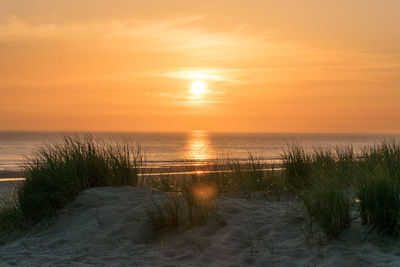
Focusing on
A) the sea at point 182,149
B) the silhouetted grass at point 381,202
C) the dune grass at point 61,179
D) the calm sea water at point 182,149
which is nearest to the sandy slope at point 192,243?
the silhouetted grass at point 381,202

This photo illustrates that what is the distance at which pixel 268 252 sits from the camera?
5348mm

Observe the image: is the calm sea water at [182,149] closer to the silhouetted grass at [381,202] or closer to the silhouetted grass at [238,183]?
the silhouetted grass at [238,183]


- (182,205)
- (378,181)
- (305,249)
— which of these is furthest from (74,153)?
(378,181)

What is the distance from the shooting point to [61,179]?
26.8 feet

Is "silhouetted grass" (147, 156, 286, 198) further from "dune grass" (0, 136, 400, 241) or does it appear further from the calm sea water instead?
the calm sea water

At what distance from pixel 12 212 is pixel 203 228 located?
13.0 feet

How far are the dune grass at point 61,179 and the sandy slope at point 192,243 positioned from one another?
18.2 inches

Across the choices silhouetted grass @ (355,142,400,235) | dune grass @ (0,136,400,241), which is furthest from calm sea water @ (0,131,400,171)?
silhouetted grass @ (355,142,400,235)

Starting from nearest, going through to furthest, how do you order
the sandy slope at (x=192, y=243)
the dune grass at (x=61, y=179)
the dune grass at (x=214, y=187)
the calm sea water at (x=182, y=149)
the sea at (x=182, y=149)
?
1. the sandy slope at (x=192, y=243)
2. the dune grass at (x=214, y=187)
3. the dune grass at (x=61, y=179)
4. the sea at (x=182, y=149)
5. the calm sea water at (x=182, y=149)

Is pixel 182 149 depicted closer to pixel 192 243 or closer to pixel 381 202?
pixel 192 243

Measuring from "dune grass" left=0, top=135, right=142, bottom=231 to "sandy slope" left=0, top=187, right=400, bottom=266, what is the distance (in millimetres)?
462

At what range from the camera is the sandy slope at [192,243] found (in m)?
5.12

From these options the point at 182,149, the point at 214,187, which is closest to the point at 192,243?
the point at 214,187

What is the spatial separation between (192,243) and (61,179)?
347 centimetres
